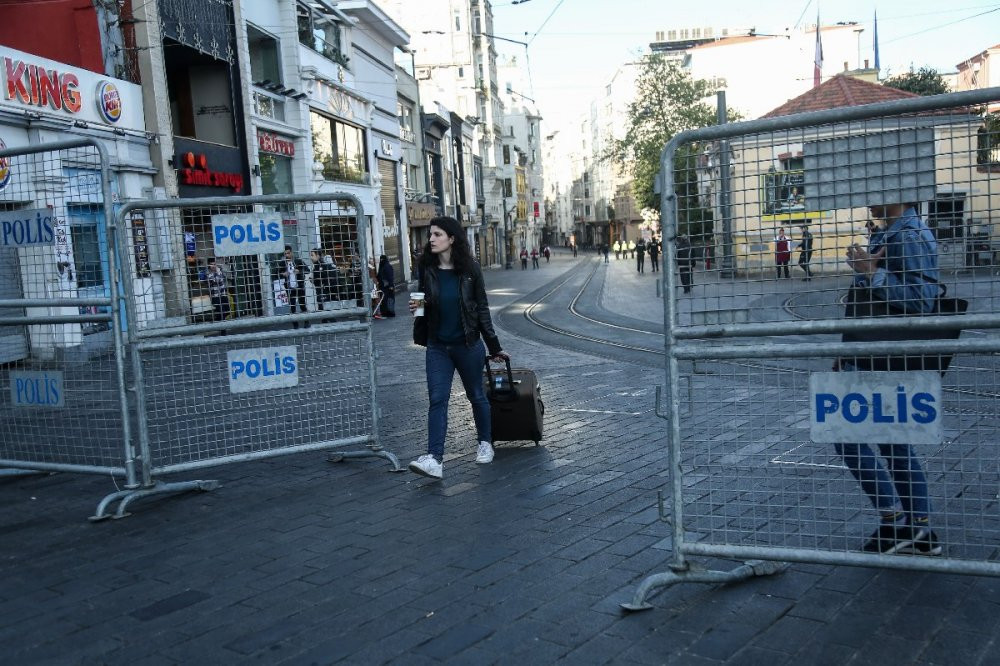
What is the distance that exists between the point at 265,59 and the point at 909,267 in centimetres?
2644

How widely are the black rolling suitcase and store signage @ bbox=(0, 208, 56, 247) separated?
3191 mm

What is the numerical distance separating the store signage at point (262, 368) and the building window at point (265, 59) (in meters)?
22.1

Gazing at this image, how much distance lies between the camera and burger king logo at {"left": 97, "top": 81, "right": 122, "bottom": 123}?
16750mm

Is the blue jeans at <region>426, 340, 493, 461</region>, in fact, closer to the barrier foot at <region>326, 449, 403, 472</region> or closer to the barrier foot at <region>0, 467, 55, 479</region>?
Result: the barrier foot at <region>326, 449, 403, 472</region>

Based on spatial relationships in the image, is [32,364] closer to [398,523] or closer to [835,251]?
[398,523]

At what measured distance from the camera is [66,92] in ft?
51.2

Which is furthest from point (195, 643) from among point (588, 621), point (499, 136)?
point (499, 136)

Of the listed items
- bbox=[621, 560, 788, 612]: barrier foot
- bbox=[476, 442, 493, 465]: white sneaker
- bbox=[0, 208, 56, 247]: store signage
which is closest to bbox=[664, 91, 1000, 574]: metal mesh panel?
bbox=[621, 560, 788, 612]: barrier foot

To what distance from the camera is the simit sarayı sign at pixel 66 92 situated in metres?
14.1

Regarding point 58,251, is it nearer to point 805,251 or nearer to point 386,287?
point 805,251

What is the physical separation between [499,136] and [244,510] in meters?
80.4

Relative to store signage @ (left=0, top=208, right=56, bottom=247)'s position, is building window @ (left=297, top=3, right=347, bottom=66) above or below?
above

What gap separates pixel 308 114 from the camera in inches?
1121

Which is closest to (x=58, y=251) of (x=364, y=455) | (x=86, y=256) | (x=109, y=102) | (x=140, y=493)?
(x=86, y=256)
